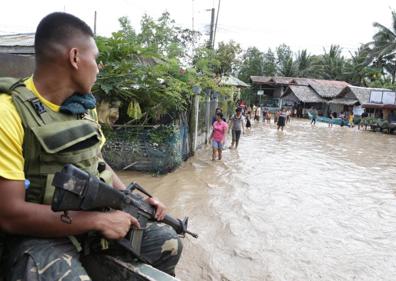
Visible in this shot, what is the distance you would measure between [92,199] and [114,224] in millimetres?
177

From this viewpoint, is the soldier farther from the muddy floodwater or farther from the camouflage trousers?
the muddy floodwater

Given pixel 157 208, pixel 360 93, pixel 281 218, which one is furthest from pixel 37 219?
pixel 360 93

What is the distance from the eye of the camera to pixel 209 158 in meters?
10.2

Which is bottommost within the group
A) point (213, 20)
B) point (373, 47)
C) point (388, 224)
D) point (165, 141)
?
point (388, 224)

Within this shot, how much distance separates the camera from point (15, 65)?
354 cm

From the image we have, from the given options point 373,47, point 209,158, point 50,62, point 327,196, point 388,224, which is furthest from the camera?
point 373,47

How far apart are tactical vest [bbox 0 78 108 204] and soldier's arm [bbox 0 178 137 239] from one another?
0.22ft

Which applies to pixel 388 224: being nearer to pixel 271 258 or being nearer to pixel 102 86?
pixel 271 258

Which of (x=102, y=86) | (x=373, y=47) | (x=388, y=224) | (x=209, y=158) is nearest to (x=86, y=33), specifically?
(x=102, y=86)

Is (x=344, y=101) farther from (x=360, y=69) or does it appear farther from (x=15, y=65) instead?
(x=15, y=65)

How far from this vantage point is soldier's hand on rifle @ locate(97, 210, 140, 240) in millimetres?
1340

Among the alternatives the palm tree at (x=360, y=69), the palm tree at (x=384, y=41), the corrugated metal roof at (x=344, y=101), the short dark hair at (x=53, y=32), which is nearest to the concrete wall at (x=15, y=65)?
the short dark hair at (x=53, y=32)

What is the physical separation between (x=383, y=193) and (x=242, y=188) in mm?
3116

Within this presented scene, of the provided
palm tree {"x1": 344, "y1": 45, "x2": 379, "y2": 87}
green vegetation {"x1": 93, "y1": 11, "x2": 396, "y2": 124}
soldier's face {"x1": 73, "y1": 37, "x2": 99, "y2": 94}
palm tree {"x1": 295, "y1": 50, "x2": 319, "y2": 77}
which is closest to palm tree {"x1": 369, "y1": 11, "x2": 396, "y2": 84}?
palm tree {"x1": 344, "y1": 45, "x2": 379, "y2": 87}
